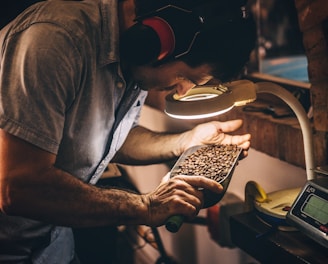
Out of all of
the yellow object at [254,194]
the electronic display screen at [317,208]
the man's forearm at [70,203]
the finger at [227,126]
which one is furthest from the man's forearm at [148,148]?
the electronic display screen at [317,208]

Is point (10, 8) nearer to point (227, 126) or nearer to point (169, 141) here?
point (169, 141)

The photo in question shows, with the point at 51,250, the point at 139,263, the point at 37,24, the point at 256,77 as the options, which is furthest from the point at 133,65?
the point at 139,263

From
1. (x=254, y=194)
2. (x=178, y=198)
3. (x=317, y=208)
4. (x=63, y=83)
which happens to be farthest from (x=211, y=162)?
(x=63, y=83)

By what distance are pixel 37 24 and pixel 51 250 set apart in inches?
29.9

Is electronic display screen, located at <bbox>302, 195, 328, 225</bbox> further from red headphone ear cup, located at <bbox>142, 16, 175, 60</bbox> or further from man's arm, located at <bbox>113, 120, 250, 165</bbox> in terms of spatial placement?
red headphone ear cup, located at <bbox>142, 16, 175, 60</bbox>

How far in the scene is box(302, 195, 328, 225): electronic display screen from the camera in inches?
45.3

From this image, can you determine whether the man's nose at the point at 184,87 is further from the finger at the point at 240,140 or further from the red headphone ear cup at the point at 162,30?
the finger at the point at 240,140

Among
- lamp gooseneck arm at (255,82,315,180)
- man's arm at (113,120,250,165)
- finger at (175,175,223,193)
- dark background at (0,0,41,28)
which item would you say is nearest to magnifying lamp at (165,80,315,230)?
lamp gooseneck arm at (255,82,315,180)

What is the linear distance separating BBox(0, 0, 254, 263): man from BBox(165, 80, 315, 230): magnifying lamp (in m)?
0.04

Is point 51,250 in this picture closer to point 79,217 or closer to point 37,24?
point 79,217

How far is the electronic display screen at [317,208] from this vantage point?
1.15m

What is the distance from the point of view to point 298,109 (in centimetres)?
131

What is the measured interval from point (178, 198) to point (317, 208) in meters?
0.33

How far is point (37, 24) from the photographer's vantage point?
117 centimetres
